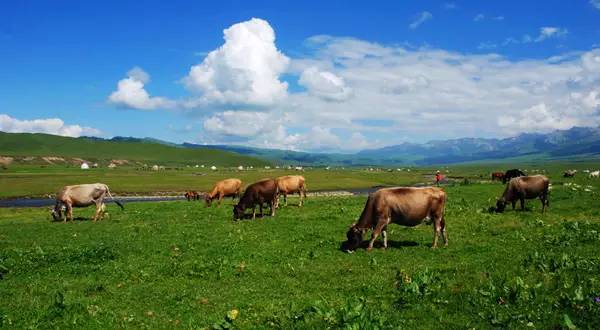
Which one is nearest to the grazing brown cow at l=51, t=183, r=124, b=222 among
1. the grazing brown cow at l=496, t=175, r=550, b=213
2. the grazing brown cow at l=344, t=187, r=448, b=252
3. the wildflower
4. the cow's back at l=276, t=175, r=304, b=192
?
the cow's back at l=276, t=175, r=304, b=192

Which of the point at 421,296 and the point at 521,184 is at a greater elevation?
the point at 521,184

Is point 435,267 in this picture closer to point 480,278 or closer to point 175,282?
point 480,278

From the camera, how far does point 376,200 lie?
67.9ft

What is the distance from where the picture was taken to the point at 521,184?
31859 mm

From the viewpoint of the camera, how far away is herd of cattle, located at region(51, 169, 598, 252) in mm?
20406

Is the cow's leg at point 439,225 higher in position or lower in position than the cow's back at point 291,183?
lower

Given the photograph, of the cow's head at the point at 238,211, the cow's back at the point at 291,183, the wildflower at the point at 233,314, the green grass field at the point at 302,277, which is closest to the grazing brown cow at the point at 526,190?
the green grass field at the point at 302,277

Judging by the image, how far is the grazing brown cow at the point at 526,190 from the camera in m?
31.4

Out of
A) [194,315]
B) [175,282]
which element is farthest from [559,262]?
[175,282]

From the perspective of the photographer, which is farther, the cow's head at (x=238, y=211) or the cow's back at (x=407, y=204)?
the cow's head at (x=238, y=211)

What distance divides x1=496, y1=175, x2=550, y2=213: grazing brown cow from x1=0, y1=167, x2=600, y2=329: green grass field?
11.5 ft

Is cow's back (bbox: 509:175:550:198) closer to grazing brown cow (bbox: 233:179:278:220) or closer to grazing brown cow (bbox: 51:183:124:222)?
grazing brown cow (bbox: 233:179:278:220)

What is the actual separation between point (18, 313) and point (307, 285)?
863 centimetres

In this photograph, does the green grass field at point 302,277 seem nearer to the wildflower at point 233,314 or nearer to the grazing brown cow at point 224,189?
the wildflower at point 233,314
